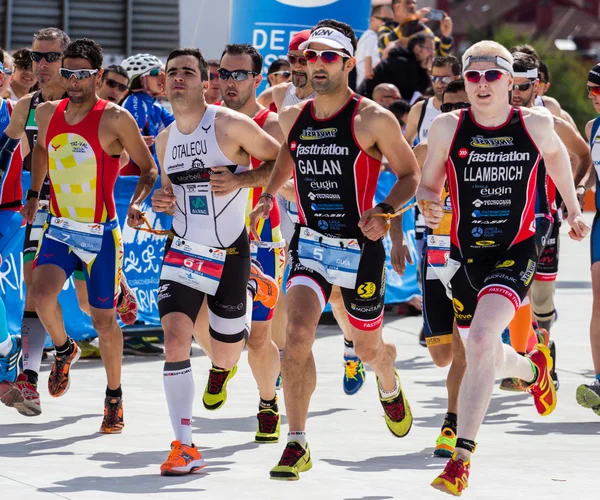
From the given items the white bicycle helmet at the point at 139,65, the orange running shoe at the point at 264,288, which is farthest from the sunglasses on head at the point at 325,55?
the white bicycle helmet at the point at 139,65

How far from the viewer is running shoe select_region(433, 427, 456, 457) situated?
23.6 ft

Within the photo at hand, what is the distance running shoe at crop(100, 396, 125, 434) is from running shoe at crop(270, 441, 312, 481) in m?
1.61

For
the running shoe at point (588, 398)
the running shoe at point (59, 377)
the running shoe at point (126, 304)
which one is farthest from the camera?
the running shoe at point (126, 304)

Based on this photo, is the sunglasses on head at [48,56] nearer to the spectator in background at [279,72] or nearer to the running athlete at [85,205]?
the running athlete at [85,205]

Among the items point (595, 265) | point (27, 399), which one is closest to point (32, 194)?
point (27, 399)

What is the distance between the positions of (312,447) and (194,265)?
1.25 m

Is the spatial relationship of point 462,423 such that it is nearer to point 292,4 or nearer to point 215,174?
point 215,174

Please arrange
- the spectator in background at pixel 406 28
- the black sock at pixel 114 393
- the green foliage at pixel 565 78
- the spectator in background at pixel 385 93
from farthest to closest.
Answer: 1. the green foliage at pixel 565 78
2. the spectator in background at pixel 406 28
3. the spectator in background at pixel 385 93
4. the black sock at pixel 114 393

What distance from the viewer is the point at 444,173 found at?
6.81m

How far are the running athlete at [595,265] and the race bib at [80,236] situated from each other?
3.09 metres

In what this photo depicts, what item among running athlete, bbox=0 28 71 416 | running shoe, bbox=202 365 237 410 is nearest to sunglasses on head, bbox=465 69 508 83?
running shoe, bbox=202 365 237 410

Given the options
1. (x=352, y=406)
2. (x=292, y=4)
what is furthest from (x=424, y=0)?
(x=352, y=406)

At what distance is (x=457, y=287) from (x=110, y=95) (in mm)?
4891

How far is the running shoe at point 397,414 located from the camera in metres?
7.66
